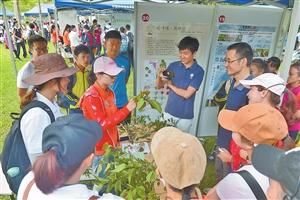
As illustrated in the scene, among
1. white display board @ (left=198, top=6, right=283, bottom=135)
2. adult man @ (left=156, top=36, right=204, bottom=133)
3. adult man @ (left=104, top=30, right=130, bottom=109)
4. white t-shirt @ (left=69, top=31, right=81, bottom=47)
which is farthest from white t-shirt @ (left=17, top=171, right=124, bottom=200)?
white t-shirt @ (left=69, top=31, right=81, bottom=47)

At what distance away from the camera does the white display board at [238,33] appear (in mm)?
4043

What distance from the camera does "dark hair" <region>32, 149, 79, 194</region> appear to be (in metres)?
1.11

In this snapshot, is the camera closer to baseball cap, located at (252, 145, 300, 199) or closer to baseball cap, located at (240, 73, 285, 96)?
baseball cap, located at (240, 73, 285, 96)

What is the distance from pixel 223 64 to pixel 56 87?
287cm

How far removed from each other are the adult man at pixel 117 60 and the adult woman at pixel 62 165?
2.73 metres

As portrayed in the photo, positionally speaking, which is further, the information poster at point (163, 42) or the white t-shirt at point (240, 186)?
the information poster at point (163, 42)

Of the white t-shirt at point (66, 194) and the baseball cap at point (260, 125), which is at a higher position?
the baseball cap at point (260, 125)

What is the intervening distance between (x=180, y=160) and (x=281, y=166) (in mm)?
386

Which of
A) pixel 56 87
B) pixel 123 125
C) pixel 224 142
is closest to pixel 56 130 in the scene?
pixel 56 87

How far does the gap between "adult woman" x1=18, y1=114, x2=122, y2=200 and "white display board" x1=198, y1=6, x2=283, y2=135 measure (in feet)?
10.8

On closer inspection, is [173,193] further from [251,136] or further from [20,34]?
[20,34]

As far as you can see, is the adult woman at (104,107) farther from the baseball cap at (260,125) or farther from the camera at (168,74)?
the camera at (168,74)

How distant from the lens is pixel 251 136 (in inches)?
57.3

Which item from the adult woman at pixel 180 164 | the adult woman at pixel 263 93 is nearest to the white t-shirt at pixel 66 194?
the adult woman at pixel 180 164
